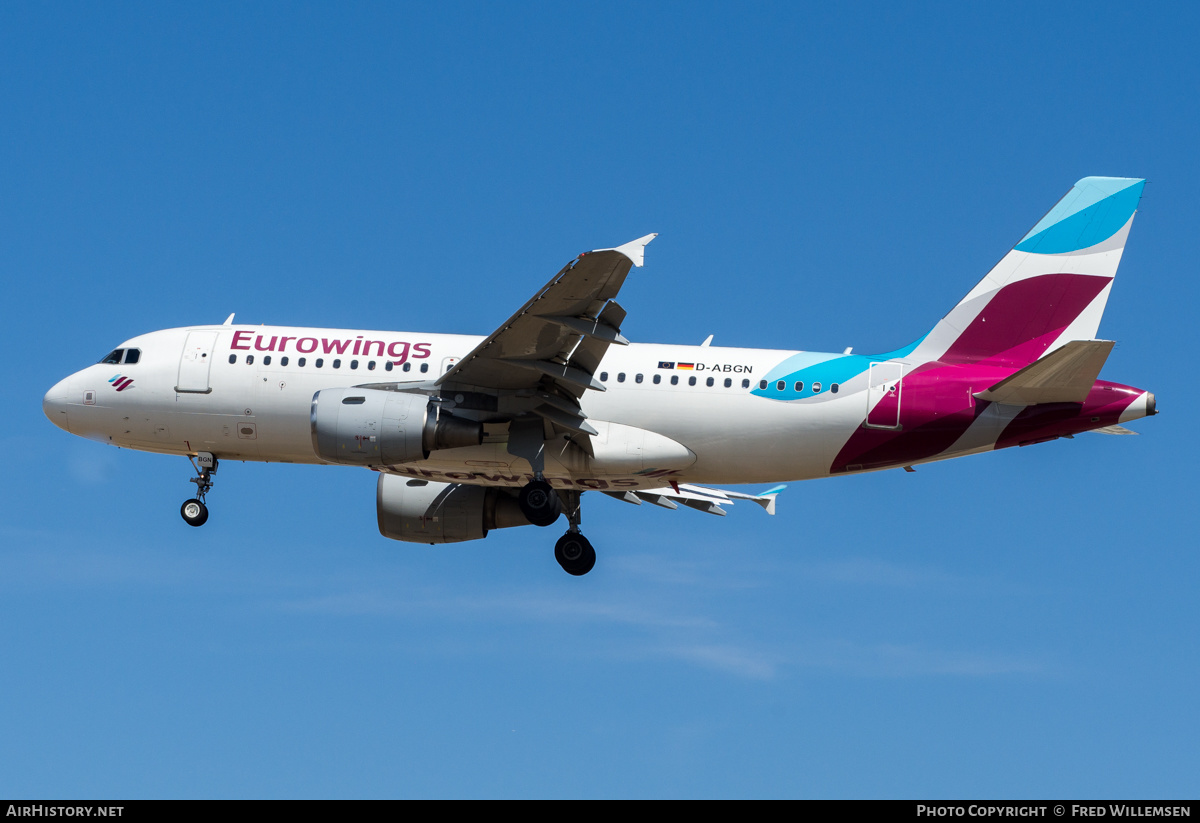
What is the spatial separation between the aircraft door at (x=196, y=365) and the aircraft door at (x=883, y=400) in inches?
623

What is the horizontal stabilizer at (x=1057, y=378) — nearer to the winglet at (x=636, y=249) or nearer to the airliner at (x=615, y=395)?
the airliner at (x=615, y=395)

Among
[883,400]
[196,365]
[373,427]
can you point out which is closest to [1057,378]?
[883,400]

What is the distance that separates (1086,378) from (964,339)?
141 inches

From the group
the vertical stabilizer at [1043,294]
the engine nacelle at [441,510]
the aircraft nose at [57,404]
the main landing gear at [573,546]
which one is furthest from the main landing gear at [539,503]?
the aircraft nose at [57,404]

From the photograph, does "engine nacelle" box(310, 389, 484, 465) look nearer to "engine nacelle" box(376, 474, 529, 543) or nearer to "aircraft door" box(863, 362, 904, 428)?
"engine nacelle" box(376, 474, 529, 543)

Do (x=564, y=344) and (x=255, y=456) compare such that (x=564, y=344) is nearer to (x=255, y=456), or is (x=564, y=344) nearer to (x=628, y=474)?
(x=628, y=474)

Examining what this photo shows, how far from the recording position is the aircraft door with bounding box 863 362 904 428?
110ft

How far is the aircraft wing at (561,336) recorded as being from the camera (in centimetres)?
2933

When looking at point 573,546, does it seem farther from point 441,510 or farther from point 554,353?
point 554,353

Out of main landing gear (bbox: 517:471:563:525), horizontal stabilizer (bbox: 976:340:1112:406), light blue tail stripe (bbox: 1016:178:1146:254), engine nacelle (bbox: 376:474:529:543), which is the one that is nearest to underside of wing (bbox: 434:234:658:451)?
main landing gear (bbox: 517:471:563:525)

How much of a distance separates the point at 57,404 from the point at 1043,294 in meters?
24.6

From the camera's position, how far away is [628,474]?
3416 centimetres

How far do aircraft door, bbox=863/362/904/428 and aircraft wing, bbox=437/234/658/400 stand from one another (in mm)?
6272
